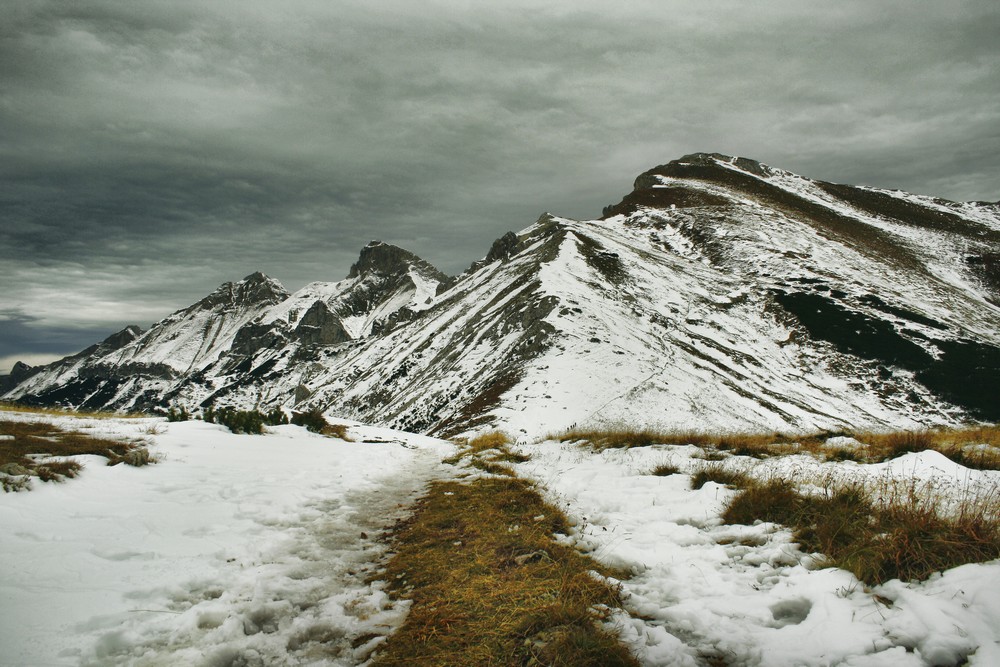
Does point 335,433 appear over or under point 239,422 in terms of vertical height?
under

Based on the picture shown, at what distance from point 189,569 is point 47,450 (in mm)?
5651

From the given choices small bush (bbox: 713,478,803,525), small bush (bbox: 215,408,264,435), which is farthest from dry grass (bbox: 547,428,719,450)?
small bush (bbox: 215,408,264,435)

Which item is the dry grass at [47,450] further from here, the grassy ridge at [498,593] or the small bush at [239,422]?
the grassy ridge at [498,593]

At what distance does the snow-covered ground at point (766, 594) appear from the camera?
117 inches

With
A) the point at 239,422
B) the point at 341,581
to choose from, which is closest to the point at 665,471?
the point at 341,581

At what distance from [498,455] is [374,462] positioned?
143 inches

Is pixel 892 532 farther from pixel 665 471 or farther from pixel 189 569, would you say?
pixel 189 569

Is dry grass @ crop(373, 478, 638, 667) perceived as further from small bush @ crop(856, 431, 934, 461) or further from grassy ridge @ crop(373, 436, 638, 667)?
small bush @ crop(856, 431, 934, 461)

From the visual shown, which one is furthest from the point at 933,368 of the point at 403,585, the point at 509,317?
the point at 403,585

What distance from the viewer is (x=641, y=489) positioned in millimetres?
7598

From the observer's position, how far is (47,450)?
8281 millimetres

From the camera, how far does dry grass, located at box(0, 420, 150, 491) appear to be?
22.0 feet

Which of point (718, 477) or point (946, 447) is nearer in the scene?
point (718, 477)

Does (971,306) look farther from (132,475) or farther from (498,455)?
(132,475)
